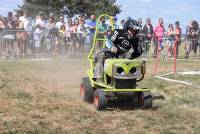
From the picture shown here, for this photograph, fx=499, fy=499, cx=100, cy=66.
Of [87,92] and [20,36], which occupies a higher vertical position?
[20,36]

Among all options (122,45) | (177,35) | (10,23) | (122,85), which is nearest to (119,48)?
(122,45)

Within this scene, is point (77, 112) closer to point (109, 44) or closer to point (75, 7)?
point (109, 44)

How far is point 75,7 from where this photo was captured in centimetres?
4838

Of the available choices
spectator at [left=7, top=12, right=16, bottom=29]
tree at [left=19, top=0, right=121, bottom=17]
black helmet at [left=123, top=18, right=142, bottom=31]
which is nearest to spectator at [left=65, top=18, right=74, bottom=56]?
spectator at [left=7, top=12, right=16, bottom=29]

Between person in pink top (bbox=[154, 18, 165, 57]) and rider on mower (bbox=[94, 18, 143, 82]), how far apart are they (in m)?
Answer: 11.1

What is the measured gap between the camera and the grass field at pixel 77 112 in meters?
7.76

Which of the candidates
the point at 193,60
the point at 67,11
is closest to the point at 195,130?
the point at 193,60

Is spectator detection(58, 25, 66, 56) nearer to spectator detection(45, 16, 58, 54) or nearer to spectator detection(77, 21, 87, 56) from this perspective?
spectator detection(45, 16, 58, 54)

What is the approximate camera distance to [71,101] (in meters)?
10.2

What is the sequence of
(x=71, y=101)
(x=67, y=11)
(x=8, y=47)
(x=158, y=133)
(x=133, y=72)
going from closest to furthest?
(x=158, y=133) < (x=133, y=72) < (x=71, y=101) < (x=8, y=47) < (x=67, y=11)

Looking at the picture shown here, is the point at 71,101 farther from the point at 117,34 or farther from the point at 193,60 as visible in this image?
the point at 193,60

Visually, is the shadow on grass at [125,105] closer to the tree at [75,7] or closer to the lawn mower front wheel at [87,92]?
the lawn mower front wheel at [87,92]

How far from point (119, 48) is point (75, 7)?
38812 millimetres

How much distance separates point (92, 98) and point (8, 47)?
1100 cm
